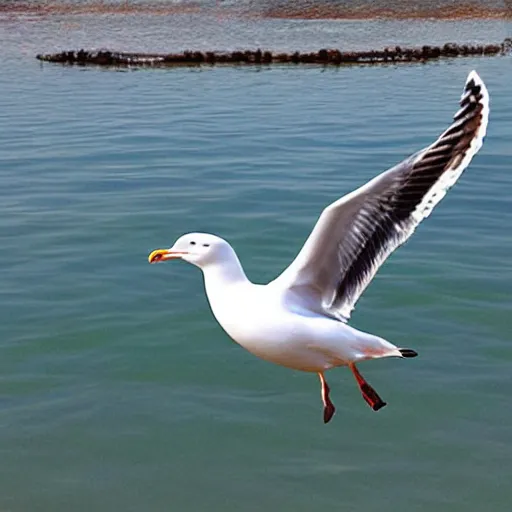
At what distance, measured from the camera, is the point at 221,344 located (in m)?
11.6

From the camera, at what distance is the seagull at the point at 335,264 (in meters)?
5.97

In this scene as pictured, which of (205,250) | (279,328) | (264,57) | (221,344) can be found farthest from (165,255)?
(264,57)

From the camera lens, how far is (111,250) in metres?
14.7

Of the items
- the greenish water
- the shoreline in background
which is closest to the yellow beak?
the greenish water

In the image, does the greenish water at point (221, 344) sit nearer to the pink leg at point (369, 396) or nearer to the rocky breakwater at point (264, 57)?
the pink leg at point (369, 396)

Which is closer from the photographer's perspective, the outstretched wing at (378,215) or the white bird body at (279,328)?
the white bird body at (279,328)

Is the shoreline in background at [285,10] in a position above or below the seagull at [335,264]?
below

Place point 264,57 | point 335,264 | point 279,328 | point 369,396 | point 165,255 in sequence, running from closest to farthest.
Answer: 1. point 279,328
2. point 165,255
3. point 369,396
4. point 335,264
5. point 264,57

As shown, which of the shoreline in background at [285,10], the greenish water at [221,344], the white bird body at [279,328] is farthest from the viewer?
the shoreline in background at [285,10]

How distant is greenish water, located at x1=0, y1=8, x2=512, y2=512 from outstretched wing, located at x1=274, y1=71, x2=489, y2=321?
97.5 inches

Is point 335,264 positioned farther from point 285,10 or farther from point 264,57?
point 285,10

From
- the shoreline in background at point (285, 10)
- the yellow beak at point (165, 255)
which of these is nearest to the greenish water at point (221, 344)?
the yellow beak at point (165, 255)

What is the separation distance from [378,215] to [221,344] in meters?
5.33

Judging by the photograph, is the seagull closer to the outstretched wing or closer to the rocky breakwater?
the outstretched wing
